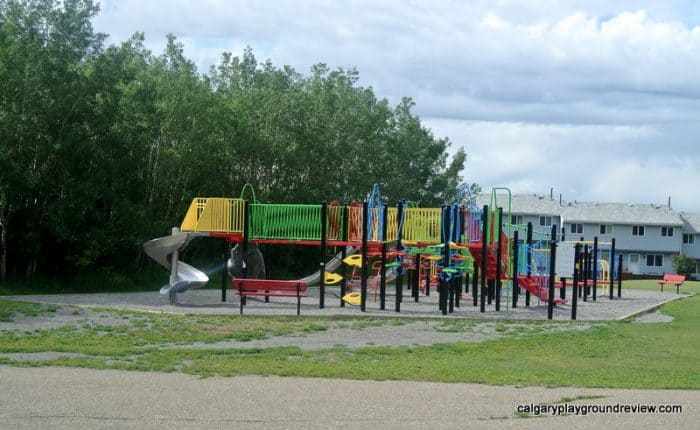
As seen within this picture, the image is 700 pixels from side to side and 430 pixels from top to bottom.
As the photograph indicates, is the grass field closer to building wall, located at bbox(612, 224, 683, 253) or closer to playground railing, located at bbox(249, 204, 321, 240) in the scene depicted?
playground railing, located at bbox(249, 204, 321, 240)

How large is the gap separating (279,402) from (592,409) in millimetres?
3442

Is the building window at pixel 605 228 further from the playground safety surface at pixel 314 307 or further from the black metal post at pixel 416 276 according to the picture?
the black metal post at pixel 416 276

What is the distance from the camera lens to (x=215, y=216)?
25531 mm

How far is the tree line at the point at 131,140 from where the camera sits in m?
29.0

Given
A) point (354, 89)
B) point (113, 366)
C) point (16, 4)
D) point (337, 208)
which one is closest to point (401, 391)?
point (113, 366)

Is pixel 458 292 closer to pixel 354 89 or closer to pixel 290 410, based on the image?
pixel 290 410

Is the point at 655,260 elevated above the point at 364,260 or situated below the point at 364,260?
below

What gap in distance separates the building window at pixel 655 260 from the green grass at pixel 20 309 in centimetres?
7134

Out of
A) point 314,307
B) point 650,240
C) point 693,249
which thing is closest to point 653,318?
point 314,307

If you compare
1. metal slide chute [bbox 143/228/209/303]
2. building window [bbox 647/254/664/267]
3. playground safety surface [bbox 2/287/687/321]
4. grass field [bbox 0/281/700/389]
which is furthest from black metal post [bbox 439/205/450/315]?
building window [bbox 647/254/664/267]

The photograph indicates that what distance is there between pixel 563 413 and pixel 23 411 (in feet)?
18.5

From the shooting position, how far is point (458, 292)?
1078 inches

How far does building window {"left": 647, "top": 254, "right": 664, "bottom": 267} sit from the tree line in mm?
42533

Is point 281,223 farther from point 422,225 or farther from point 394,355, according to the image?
point 394,355
